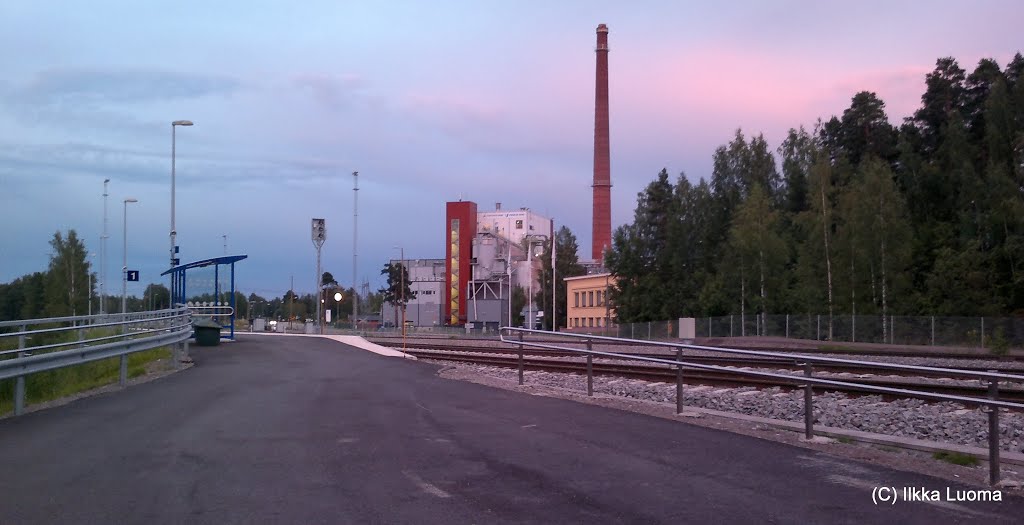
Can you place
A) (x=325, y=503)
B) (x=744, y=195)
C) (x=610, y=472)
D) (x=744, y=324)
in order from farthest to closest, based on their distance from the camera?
(x=744, y=195)
(x=744, y=324)
(x=610, y=472)
(x=325, y=503)

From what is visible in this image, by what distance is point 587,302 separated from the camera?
289 ft

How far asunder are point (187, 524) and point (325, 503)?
1096 millimetres

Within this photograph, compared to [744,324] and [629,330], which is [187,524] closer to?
[744,324]

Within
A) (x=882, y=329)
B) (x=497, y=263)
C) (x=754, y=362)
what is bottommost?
(x=754, y=362)

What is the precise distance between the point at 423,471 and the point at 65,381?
1349 cm

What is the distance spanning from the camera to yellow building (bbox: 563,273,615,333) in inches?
3342

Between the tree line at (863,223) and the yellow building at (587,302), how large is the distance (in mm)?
6369

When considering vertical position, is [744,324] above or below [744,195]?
below

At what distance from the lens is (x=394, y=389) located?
16234 mm

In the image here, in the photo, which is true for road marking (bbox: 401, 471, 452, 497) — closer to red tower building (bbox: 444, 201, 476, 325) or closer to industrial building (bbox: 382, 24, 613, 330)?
industrial building (bbox: 382, 24, 613, 330)

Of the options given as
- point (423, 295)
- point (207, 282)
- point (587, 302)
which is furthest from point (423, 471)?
point (423, 295)

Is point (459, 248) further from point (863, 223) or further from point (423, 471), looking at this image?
point (423, 471)

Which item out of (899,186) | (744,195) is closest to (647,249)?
(744,195)

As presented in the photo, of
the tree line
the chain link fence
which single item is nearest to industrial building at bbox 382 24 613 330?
the tree line
